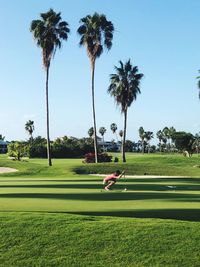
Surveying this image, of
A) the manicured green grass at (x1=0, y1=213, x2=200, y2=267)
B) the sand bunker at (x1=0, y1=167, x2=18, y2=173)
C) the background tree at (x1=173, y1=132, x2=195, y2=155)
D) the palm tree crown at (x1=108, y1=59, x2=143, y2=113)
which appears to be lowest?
the manicured green grass at (x1=0, y1=213, x2=200, y2=267)

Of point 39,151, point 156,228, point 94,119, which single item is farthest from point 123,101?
point 156,228

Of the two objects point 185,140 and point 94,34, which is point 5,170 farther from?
point 185,140

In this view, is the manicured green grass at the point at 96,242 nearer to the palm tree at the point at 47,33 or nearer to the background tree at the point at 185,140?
the palm tree at the point at 47,33

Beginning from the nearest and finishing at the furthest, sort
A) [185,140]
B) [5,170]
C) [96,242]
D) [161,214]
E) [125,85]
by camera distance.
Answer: [96,242], [161,214], [5,170], [125,85], [185,140]

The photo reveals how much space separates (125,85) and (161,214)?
56564 mm

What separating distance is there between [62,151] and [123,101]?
3103 cm

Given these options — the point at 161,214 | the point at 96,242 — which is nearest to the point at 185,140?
the point at 161,214

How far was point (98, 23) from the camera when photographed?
65.4m

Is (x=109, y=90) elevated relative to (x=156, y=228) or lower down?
elevated

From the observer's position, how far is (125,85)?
236 ft

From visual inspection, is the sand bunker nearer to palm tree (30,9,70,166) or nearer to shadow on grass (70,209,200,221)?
palm tree (30,9,70,166)

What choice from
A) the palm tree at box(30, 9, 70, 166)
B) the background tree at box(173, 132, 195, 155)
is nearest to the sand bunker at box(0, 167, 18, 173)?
the palm tree at box(30, 9, 70, 166)

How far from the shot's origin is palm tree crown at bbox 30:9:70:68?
6169 cm

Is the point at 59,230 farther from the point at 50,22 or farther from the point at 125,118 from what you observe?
the point at 125,118
